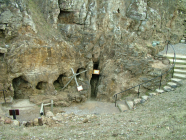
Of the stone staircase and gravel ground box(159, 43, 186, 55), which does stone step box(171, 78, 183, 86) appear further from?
gravel ground box(159, 43, 186, 55)

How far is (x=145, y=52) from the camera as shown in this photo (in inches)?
523

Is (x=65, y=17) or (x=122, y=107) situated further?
(x=65, y=17)

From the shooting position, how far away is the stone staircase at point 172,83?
1081cm

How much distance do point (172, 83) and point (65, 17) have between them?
1001 cm

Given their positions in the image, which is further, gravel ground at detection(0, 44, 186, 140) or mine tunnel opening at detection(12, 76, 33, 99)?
mine tunnel opening at detection(12, 76, 33, 99)

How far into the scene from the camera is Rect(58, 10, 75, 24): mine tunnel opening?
14023 mm

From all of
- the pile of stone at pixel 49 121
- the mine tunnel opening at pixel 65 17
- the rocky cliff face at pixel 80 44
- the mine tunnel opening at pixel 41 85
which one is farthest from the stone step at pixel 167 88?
the mine tunnel opening at pixel 65 17

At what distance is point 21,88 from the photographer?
1223cm

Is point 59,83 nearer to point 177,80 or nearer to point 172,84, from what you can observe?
point 172,84

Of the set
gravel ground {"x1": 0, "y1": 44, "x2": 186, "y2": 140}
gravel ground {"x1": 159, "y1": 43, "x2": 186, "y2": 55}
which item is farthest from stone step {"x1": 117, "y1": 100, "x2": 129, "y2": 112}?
gravel ground {"x1": 159, "y1": 43, "x2": 186, "y2": 55}

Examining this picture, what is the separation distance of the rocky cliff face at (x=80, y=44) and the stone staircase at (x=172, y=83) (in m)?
0.89

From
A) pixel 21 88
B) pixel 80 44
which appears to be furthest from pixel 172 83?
pixel 21 88

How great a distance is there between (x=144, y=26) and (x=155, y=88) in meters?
5.82

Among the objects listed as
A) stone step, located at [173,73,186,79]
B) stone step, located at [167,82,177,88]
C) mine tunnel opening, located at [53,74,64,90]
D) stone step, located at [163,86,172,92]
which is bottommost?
mine tunnel opening, located at [53,74,64,90]
